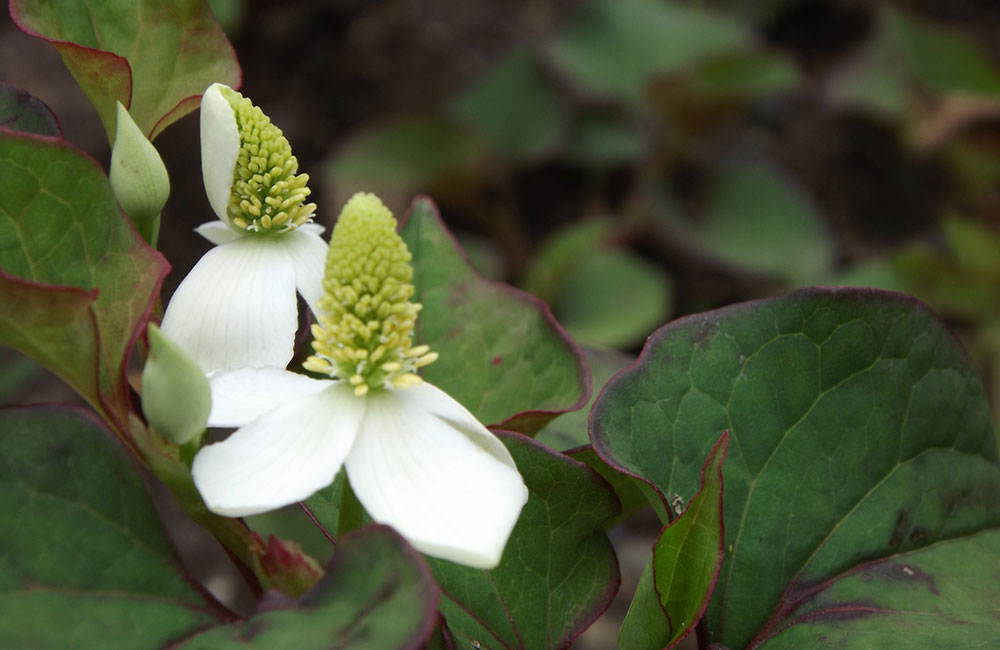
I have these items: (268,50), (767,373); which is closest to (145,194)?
(767,373)

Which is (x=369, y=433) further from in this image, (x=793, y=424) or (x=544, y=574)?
(x=793, y=424)

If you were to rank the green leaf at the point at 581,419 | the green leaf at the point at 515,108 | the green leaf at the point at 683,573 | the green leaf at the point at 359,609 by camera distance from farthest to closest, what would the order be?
the green leaf at the point at 515,108 < the green leaf at the point at 581,419 < the green leaf at the point at 683,573 < the green leaf at the point at 359,609

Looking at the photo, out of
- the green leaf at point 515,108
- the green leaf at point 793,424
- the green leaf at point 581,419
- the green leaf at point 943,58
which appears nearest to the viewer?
the green leaf at point 793,424

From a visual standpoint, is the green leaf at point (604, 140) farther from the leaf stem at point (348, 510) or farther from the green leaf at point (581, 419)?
the leaf stem at point (348, 510)

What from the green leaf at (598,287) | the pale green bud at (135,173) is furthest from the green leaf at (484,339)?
the green leaf at (598,287)

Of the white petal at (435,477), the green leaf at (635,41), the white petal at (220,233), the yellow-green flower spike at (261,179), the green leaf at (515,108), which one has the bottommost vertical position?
the green leaf at (515,108)

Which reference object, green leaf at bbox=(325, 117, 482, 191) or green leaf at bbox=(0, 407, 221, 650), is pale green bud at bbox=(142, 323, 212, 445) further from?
green leaf at bbox=(325, 117, 482, 191)

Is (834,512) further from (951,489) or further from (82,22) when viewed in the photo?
(82,22)
